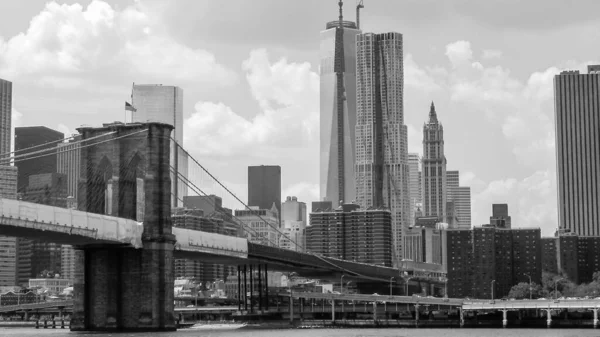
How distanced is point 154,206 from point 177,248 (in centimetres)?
741

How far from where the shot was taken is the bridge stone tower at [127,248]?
10244 centimetres

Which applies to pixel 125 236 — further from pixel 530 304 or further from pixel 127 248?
pixel 530 304

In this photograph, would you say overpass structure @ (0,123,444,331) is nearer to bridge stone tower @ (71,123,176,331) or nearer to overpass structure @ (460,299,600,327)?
bridge stone tower @ (71,123,176,331)

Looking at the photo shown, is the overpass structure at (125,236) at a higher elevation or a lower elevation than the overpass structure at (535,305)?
higher

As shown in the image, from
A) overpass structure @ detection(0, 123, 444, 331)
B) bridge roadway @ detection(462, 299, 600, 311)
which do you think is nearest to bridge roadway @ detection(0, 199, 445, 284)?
overpass structure @ detection(0, 123, 444, 331)

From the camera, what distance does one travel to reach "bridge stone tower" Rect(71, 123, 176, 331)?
10244cm

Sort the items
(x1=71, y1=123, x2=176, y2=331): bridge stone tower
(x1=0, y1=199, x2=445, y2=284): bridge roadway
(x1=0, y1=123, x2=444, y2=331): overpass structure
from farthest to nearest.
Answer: (x1=71, y1=123, x2=176, y2=331): bridge stone tower
(x1=0, y1=123, x2=444, y2=331): overpass structure
(x1=0, y1=199, x2=445, y2=284): bridge roadway

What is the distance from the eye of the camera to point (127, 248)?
4045 inches

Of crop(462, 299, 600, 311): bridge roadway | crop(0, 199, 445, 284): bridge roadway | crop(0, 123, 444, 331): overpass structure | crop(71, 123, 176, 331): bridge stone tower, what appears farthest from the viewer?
crop(462, 299, 600, 311): bridge roadway

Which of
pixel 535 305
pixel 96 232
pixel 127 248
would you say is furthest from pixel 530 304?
pixel 96 232

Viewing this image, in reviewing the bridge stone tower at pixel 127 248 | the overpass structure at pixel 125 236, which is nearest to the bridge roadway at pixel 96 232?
the overpass structure at pixel 125 236

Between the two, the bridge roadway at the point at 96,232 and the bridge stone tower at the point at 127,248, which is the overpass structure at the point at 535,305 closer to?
the bridge roadway at the point at 96,232

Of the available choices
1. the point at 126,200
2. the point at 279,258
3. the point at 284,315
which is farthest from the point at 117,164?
the point at 284,315

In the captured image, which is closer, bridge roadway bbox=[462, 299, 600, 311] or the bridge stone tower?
the bridge stone tower
